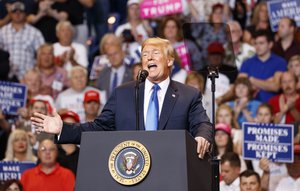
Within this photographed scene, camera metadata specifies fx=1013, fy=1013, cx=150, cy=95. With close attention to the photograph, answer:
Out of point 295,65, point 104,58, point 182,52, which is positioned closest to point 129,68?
point 104,58

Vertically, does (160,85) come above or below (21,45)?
below

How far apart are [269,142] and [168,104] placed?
3607 mm

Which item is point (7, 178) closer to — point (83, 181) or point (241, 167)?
point (241, 167)

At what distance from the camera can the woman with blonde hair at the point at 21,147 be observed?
10.7 m

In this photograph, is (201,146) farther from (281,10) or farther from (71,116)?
(281,10)

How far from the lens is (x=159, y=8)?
1313cm

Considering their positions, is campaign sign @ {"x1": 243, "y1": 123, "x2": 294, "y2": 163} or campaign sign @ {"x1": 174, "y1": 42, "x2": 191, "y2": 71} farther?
campaign sign @ {"x1": 174, "y1": 42, "x2": 191, "y2": 71}

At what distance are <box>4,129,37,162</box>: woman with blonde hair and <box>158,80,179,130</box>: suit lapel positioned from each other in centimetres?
454

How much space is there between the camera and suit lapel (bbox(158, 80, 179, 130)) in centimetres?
634

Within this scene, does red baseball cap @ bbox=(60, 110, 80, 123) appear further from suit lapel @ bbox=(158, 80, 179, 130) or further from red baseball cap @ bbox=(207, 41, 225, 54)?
suit lapel @ bbox=(158, 80, 179, 130)

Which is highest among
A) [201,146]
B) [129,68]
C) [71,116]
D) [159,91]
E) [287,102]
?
[129,68]

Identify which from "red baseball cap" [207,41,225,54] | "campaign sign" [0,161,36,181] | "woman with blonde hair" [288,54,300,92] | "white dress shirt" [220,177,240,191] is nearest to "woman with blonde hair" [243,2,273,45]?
"woman with blonde hair" [288,54,300,92]

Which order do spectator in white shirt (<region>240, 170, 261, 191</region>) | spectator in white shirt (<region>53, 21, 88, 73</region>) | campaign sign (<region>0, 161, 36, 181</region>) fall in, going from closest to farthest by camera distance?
spectator in white shirt (<region>240, 170, 261, 191</region>) < campaign sign (<region>0, 161, 36, 181</region>) < spectator in white shirt (<region>53, 21, 88, 73</region>)

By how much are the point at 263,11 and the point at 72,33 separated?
2.48 metres
